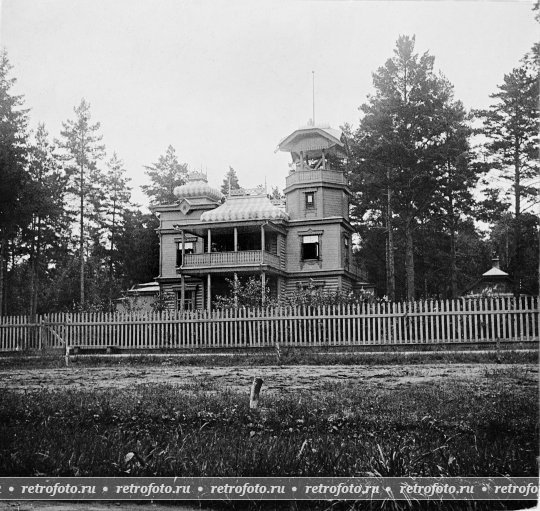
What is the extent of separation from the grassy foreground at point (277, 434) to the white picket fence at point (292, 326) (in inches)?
301

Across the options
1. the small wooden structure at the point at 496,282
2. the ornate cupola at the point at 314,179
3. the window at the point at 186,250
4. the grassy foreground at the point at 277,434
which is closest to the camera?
the grassy foreground at the point at 277,434

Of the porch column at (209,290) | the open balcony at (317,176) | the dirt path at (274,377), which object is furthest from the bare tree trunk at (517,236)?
the open balcony at (317,176)

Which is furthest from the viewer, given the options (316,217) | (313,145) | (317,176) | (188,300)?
(188,300)

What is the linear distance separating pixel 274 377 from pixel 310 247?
933 inches

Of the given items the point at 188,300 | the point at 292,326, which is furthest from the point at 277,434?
the point at 188,300

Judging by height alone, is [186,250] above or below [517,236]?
above

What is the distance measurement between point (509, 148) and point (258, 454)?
659 inches

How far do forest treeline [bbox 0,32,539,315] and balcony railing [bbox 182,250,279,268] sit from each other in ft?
17.7

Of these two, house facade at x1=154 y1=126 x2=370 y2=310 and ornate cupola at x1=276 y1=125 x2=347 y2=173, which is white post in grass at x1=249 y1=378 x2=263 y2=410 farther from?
ornate cupola at x1=276 y1=125 x2=347 y2=173

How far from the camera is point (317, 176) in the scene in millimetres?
32688

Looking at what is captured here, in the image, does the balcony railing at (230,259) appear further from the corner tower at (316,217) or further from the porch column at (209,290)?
the corner tower at (316,217)

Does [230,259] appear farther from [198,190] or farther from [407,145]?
[407,145]

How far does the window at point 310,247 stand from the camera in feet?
108

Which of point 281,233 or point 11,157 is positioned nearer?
point 11,157
